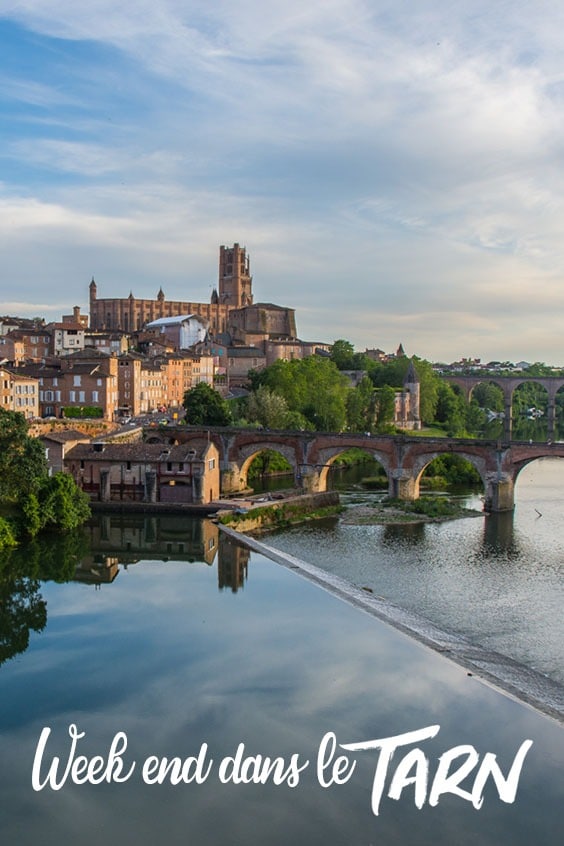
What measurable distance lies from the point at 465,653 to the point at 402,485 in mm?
25070

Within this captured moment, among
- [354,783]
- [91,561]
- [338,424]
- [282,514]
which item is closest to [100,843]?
[354,783]

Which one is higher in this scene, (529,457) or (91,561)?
(529,457)

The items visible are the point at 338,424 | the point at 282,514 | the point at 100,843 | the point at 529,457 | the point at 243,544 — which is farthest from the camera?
the point at 338,424

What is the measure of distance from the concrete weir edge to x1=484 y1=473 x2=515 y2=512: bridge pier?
15613mm

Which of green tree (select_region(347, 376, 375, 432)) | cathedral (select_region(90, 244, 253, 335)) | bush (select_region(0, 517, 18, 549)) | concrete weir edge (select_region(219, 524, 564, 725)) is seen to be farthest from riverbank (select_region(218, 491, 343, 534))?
cathedral (select_region(90, 244, 253, 335))

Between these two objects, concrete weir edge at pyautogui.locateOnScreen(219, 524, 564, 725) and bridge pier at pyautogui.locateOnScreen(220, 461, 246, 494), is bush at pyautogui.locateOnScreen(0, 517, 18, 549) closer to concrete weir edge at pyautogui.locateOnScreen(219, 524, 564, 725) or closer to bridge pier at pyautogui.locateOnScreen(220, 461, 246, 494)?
concrete weir edge at pyautogui.locateOnScreen(219, 524, 564, 725)

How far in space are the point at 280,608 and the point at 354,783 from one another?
10844mm

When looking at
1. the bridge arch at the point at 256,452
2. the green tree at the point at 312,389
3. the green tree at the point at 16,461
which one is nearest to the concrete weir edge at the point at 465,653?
the green tree at the point at 16,461

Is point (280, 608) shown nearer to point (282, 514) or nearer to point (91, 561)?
point (91, 561)

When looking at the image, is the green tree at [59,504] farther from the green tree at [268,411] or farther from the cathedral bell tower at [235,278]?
the cathedral bell tower at [235,278]

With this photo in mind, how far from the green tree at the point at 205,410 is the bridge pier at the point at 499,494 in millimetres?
22370

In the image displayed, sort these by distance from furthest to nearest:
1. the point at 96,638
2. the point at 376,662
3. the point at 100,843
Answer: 1. the point at 96,638
2. the point at 376,662
3. the point at 100,843

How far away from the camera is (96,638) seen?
24625 millimetres

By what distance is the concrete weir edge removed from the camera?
20672 mm
